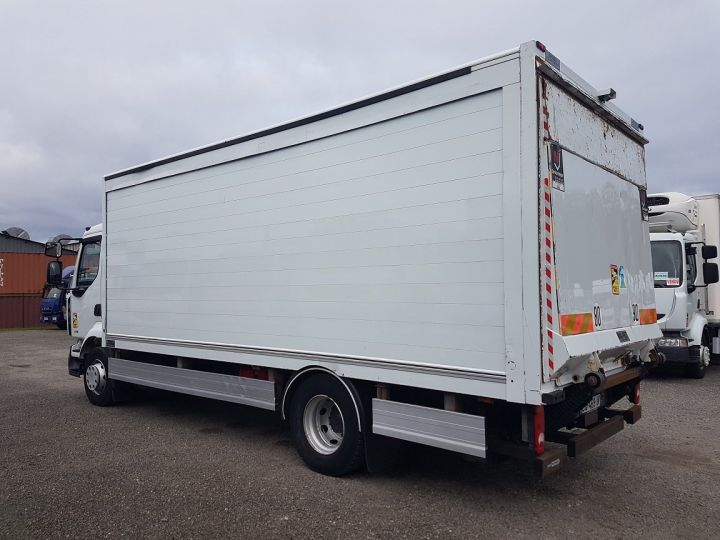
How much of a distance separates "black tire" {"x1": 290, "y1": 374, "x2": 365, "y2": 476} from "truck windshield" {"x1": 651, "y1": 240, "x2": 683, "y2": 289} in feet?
23.4

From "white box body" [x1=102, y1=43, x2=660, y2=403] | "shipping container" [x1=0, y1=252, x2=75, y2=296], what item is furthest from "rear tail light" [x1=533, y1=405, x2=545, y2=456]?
"shipping container" [x1=0, y1=252, x2=75, y2=296]

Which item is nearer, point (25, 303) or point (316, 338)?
point (316, 338)

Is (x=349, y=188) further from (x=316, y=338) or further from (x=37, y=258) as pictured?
(x=37, y=258)

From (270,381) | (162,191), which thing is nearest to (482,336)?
(270,381)

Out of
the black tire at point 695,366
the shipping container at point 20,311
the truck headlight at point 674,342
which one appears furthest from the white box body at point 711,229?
the shipping container at point 20,311

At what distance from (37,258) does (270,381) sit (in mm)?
26648

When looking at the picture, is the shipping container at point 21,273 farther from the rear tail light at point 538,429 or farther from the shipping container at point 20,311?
the rear tail light at point 538,429

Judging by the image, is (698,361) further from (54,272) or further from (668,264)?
(54,272)

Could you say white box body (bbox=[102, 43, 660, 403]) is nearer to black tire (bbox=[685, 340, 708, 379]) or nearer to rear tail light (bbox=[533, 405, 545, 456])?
rear tail light (bbox=[533, 405, 545, 456])

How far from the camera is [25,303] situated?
26.3 meters

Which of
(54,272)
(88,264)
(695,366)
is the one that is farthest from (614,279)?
(54,272)

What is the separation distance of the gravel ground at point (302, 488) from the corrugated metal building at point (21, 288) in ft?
71.7

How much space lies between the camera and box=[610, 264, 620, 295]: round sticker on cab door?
472 cm

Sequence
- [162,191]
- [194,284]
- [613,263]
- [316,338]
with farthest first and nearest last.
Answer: [162,191], [194,284], [316,338], [613,263]
